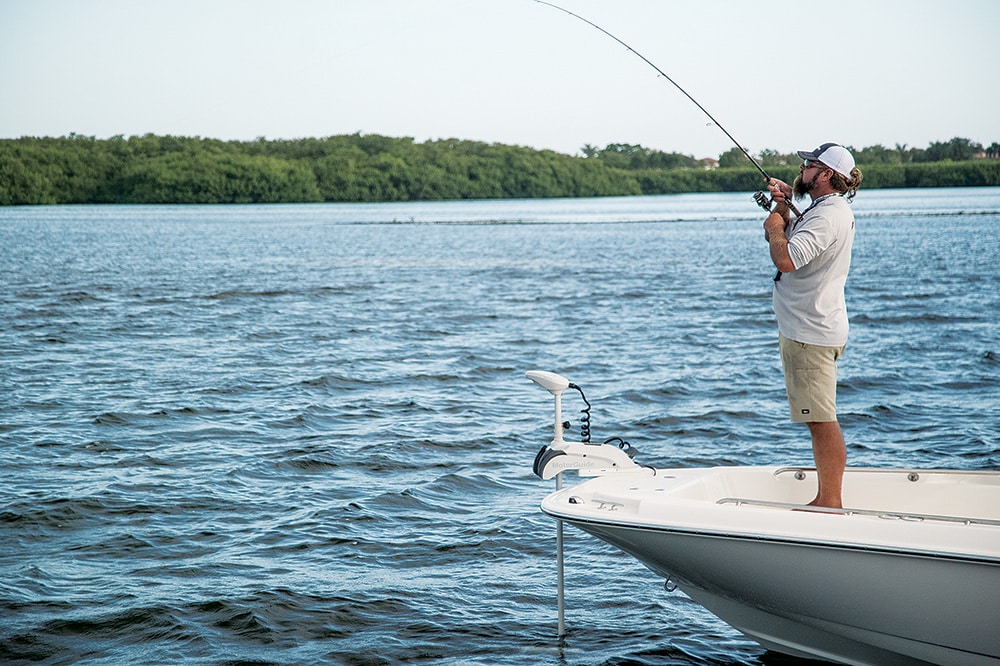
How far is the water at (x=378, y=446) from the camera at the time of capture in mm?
5574

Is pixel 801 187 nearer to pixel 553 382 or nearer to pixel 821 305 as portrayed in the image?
pixel 821 305

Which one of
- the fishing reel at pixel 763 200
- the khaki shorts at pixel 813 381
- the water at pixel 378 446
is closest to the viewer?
the khaki shorts at pixel 813 381

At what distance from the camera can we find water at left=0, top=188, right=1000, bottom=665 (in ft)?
18.3

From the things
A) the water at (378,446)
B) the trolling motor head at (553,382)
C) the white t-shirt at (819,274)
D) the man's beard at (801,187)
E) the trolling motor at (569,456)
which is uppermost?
the man's beard at (801,187)

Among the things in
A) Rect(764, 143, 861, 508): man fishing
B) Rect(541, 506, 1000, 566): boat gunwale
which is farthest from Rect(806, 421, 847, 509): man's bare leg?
Rect(541, 506, 1000, 566): boat gunwale

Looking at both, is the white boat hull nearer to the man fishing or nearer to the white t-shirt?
the man fishing

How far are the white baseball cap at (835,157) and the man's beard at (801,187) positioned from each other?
10 centimetres

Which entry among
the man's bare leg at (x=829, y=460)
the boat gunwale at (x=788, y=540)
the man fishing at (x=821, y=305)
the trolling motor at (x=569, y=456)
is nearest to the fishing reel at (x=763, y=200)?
the man fishing at (x=821, y=305)

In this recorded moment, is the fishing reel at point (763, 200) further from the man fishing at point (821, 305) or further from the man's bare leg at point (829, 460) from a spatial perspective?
the man's bare leg at point (829, 460)

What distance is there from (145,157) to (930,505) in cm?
13293

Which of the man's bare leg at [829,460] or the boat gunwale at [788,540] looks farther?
the man's bare leg at [829,460]

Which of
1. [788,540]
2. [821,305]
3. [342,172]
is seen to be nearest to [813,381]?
[821,305]

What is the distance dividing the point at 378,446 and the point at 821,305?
542cm

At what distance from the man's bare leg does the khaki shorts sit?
65 mm
